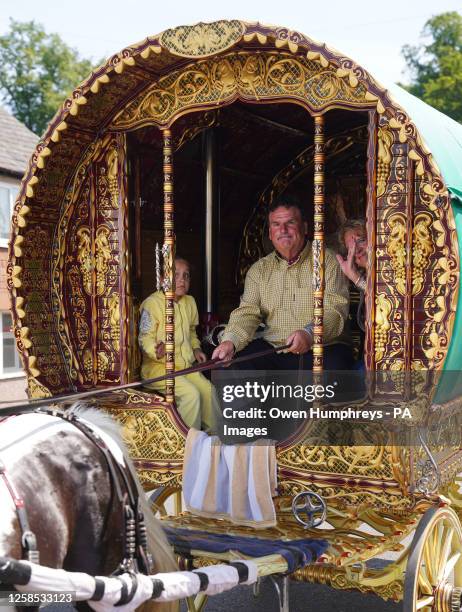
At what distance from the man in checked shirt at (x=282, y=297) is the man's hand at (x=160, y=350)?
0.92ft

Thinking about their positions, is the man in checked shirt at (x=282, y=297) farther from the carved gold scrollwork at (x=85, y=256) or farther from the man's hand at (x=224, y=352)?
the carved gold scrollwork at (x=85, y=256)

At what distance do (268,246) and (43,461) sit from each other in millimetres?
3736

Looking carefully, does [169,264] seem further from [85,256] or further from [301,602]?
[301,602]

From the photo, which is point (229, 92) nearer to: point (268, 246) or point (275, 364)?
point (275, 364)

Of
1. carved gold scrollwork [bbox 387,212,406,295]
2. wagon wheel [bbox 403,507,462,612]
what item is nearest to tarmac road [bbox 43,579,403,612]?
wagon wheel [bbox 403,507,462,612]

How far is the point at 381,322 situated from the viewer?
3.77 meters

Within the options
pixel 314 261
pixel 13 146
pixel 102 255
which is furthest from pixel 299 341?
pixel 13 146

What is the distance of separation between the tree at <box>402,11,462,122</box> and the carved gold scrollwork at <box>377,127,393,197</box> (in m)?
27.6

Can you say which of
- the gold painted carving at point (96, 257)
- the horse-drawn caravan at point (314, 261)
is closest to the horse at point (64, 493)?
the horse-drawn caravan at point (314, 261)

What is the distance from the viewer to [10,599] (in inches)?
102

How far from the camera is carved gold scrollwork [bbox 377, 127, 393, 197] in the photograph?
372 centimetres

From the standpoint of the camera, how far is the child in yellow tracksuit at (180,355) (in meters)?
4.46

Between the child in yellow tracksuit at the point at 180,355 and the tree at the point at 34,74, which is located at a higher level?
the tree at the point at 34,74

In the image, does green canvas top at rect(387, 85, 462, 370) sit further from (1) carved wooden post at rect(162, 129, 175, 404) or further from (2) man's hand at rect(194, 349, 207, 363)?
(2) man's hand at rect(194, 349, 207, 363)
